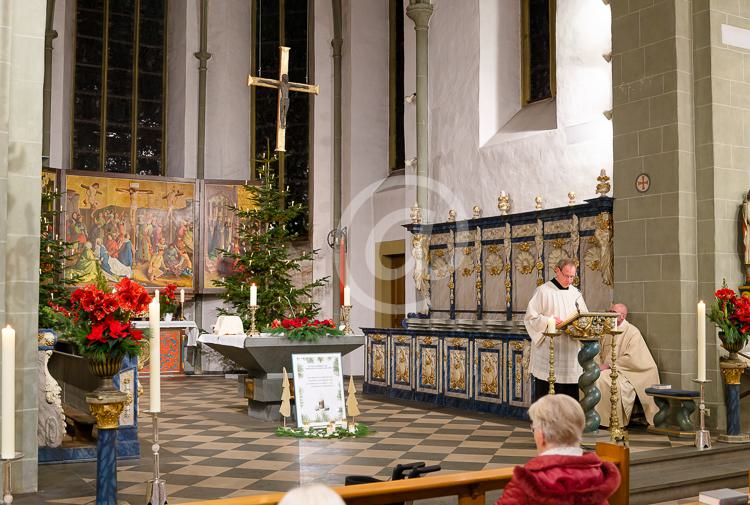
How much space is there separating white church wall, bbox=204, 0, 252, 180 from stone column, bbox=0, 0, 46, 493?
12524mm

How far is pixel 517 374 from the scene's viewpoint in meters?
10.3

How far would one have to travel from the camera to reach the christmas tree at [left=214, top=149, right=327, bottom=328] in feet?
50.6

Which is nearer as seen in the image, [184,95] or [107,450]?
[107,450]

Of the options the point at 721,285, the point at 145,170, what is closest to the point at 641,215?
the point at 721,285

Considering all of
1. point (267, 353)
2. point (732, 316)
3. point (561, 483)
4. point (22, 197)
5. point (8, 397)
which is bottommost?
point (267, 353)

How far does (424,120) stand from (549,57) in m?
2.52

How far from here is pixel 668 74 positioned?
29.6 ft

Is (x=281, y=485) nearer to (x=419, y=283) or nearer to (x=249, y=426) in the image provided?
(x=249, y=426)

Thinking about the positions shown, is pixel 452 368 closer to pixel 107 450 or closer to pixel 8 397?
pixel 107 450

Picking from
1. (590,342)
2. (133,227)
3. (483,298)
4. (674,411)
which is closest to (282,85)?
(483,298)

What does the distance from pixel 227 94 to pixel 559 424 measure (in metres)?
17.2

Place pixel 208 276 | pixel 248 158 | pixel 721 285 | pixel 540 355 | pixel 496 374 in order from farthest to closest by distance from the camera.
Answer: pixel 248 158 → pixel 208 276 → pixel 496 374 → pixel 721 285 → pixel 540 355

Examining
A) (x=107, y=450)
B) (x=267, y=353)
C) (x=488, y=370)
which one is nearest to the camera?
(x=107, y=450)

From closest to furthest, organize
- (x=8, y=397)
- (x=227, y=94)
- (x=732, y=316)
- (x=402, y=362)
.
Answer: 1. (x=8, y=397)
2. (x=732, y=316)
3. (x=402, y=362)
4. (x=227, y=94)
